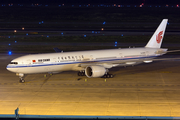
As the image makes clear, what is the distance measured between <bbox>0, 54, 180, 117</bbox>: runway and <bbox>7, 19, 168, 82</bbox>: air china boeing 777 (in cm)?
157

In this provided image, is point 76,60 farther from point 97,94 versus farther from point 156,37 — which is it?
point 156,37

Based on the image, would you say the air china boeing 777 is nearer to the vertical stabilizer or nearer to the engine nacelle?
the engine nacelle

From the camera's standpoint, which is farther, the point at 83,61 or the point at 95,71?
the point at 83,61

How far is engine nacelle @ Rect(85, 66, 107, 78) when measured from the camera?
111 ft

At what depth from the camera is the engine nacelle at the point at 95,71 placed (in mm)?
33844

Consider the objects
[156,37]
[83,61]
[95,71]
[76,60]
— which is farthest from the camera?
[156,37]

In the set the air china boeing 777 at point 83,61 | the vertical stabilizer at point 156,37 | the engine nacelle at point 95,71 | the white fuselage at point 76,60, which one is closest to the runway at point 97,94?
the engine nacelle at point 95,71

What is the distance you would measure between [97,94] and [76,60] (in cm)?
799

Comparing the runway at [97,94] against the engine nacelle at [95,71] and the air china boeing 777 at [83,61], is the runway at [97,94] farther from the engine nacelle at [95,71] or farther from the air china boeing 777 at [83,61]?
the air china boeing 777 at [83,61]

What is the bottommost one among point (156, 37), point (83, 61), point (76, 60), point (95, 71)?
point (95, 71)

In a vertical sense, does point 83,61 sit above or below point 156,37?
below

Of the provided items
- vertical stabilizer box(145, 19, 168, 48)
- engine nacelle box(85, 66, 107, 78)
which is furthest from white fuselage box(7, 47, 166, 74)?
engine nacelle box(85, 66, 107, 78)

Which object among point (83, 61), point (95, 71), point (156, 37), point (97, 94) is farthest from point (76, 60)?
point (156, 37)

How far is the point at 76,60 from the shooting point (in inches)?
1410
